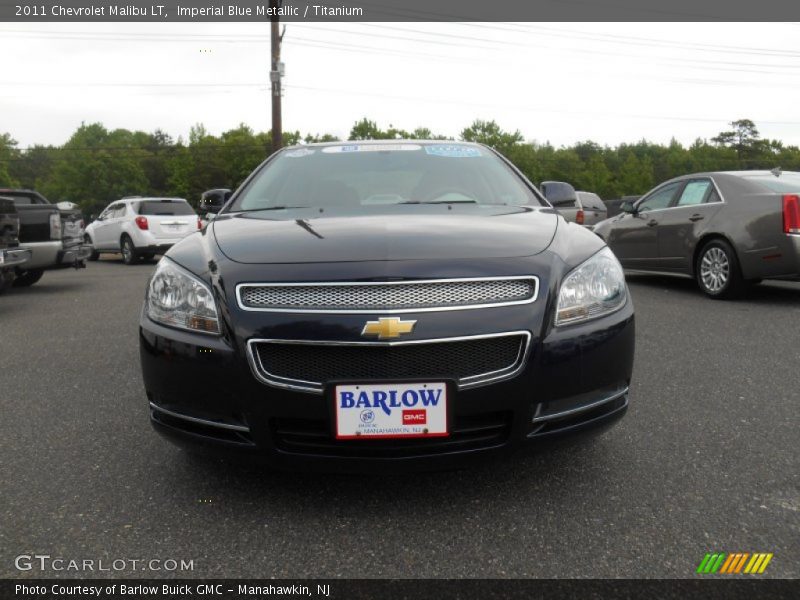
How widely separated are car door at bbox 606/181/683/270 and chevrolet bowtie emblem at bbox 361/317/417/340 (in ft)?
23.2

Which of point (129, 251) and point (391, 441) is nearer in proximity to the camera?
point (391, 441)

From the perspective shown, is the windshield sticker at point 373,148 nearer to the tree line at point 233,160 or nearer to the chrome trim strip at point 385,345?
the chrome trim strip at point 385,345

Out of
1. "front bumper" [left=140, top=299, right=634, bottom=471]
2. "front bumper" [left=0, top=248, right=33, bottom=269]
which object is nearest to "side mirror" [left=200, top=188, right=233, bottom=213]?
"front bumper" [left=140, top=299, right=634, bottom=471]

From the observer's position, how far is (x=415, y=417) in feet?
7.27

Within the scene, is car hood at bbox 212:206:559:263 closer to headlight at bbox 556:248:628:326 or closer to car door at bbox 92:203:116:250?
headlight at bbox 556:248:628:326

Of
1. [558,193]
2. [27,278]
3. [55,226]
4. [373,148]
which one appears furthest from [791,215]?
[27,278]

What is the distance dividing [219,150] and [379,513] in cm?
8066

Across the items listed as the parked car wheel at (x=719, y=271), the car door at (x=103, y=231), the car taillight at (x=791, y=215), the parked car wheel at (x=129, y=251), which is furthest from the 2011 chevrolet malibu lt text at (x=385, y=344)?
the car door at (x=103, y=231)

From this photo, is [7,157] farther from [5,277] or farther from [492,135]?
[5,277]

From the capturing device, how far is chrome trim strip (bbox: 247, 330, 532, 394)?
2.21 m

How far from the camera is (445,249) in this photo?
97.7 inches

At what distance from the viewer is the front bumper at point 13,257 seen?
7125 mm

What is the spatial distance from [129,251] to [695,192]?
12.3 metres

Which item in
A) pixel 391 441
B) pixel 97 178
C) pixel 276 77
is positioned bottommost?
pixel 391 441
